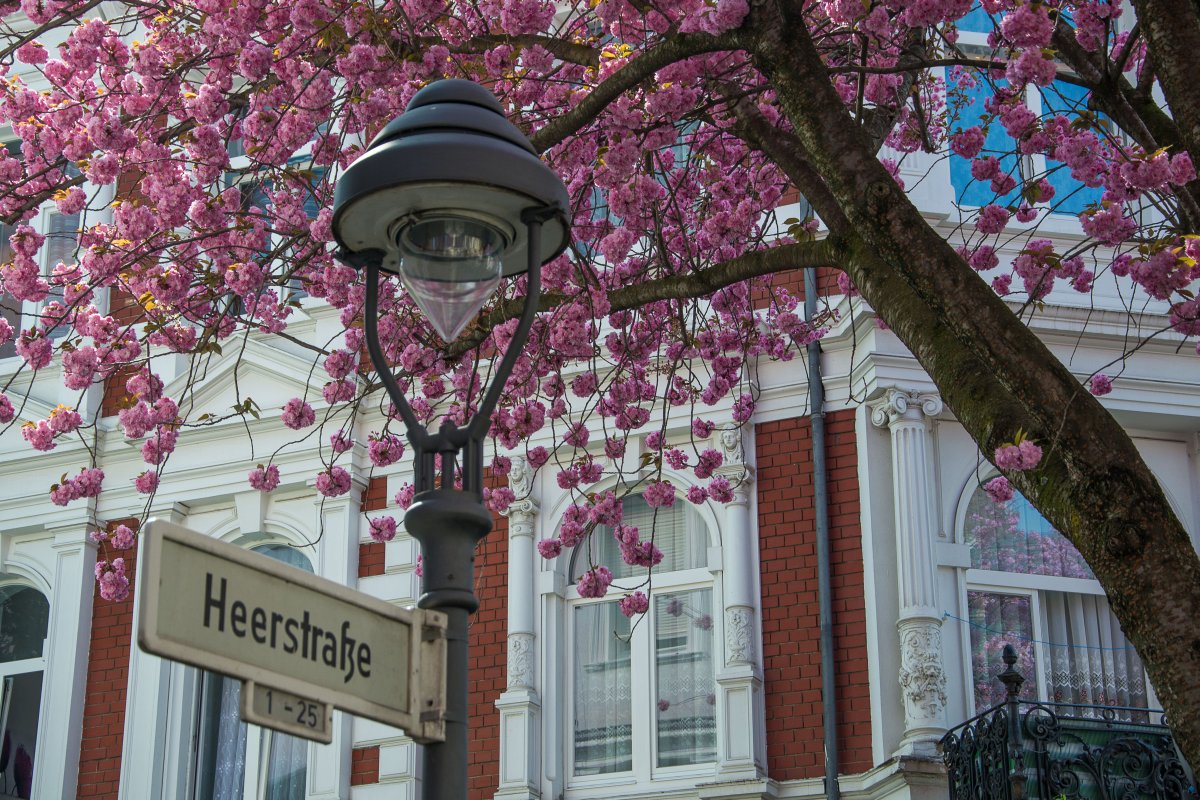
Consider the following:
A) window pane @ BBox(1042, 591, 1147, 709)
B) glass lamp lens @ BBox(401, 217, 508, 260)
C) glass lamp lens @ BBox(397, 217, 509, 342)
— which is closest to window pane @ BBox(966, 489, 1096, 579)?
window pane @ BBox(1042, 591, 1147, 709)

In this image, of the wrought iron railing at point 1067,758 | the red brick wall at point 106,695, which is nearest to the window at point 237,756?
the red brick wall at point 106,695

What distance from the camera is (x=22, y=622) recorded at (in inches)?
652

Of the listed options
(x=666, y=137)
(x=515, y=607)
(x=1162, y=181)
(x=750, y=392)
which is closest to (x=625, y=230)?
(x=666, y=137)

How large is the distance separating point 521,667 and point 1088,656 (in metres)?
4.54

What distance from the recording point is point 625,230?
972cm

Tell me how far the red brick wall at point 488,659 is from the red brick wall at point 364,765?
82cm

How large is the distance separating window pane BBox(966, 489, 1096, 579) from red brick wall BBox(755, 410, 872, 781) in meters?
0.97

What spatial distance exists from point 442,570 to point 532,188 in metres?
1.07

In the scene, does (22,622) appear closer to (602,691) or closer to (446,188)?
(602,691)

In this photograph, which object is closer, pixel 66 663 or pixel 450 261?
pixel 450 261

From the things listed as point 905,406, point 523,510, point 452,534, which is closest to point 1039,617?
point 905,406

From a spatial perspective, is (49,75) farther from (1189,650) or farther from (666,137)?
(1189,650)

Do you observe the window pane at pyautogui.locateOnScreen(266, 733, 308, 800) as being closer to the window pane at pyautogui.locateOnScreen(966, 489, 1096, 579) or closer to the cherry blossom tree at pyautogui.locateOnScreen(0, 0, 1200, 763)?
the cherry blossom tree at pyautogui.locateOnScreen(0, 0, 1200, 763)

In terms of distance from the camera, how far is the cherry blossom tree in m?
6.31
